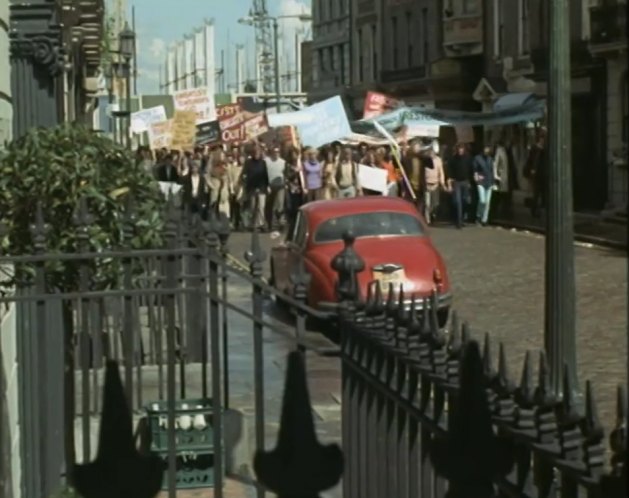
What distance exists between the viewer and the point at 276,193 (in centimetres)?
3388

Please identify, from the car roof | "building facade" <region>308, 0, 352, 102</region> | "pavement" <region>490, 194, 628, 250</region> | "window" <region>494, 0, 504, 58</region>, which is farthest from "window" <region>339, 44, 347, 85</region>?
the car roof

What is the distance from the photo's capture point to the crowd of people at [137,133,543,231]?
33.2 meters

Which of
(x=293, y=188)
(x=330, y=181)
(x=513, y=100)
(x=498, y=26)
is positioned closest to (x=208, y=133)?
(x=513, y=100)

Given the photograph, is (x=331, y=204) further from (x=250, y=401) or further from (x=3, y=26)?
(x=3, y=26)

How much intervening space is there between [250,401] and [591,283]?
1042cm

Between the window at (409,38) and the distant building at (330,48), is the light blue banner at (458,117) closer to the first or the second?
the window at (409,38)

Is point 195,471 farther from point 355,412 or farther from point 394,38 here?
point 394,38

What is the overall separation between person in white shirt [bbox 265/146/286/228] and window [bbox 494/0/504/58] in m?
17.5

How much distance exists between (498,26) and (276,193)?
1850cm

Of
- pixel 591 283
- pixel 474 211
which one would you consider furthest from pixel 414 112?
pixel 591 283

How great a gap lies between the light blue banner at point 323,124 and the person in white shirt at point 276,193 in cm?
180

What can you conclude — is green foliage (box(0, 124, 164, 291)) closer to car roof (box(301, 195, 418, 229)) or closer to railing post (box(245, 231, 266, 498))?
railing post (box(245, 231, 266, 498))

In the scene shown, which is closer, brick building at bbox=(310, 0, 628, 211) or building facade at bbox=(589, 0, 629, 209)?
building facade at bbox=(589, 0, 629, 209)

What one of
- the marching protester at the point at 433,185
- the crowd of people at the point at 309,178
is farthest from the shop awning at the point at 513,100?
the marching protester at the point at 433,185
